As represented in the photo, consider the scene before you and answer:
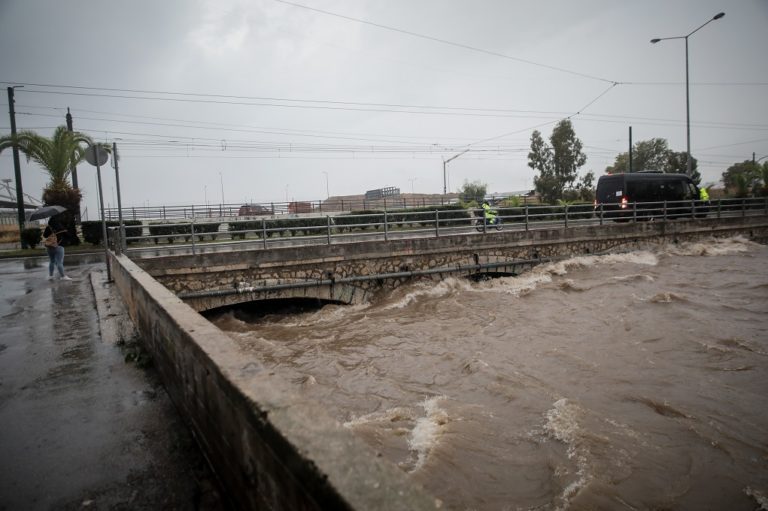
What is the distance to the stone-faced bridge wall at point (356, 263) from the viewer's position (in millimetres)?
9797

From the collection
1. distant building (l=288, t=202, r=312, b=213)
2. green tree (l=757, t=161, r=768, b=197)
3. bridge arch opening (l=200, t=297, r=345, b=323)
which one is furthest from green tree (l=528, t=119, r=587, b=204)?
bridge arch opening (l=200, t=297, r=345, b=323)

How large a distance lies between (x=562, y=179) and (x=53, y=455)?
52511 mm

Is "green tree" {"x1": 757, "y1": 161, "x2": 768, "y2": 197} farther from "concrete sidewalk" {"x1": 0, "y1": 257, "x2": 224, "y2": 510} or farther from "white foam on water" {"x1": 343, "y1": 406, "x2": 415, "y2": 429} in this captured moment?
"concrete sidewalk" {"x1": 0, "y1": 257, "x2": 224, "y2": 510}

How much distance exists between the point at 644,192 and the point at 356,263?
15.7m

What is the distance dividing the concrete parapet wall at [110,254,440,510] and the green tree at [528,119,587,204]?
5009cm

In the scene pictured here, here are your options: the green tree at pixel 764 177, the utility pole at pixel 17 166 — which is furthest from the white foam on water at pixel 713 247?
the utility pole at pixel 17 166

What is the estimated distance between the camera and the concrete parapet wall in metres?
1.40

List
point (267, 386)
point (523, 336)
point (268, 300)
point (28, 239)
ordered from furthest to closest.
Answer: point (28, 239)
point (268, 300)
point (523, 336)
point (267, 386)

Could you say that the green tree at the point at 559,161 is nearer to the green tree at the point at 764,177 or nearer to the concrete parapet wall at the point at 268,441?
the green tree at the point at 764,177

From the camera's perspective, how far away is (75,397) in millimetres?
3934

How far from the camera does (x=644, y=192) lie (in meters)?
19.6

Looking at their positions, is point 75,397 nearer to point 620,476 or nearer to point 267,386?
point 267,386

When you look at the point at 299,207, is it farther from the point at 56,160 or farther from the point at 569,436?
the point at 569,436

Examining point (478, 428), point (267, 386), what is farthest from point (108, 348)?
point (478, 428)
